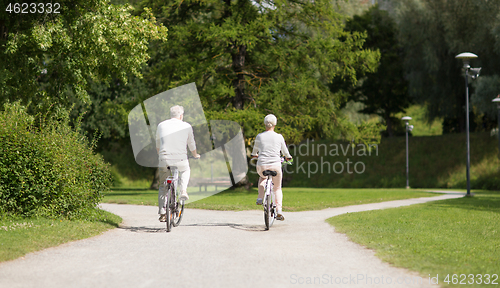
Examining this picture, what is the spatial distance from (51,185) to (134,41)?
5996 mm

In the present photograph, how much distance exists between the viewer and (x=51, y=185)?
8.90 meters

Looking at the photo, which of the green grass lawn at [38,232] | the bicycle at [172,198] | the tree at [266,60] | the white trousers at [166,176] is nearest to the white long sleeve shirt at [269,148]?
the white trousers at [166,176]

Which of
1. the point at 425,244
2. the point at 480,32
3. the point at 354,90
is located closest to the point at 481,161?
the point at 480,32

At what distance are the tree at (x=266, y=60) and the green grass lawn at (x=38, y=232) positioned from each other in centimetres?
1236

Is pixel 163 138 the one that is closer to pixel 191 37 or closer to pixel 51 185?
pixel 51 185

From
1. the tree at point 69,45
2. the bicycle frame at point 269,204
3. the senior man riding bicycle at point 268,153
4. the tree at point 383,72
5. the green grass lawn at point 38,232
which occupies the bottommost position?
the green grass lawn at point 38,232

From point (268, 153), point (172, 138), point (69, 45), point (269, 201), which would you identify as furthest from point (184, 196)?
point (69, 45)

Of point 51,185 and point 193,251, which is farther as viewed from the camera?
point 51,185

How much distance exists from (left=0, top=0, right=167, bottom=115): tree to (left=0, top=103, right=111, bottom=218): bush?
13.2 ft

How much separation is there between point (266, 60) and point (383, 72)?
67.1 ft

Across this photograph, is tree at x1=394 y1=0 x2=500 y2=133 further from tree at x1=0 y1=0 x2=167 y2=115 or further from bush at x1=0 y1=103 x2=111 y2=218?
bush at x1=0 y1=103 x2=111 y2=218

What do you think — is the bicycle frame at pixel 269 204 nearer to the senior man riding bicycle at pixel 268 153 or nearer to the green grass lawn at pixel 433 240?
the senior man riding bicycle at pixel 268 153

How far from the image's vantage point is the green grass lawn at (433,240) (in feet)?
18.9

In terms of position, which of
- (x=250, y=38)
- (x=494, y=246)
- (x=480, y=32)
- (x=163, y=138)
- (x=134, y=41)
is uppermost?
(x=480, y=32)
